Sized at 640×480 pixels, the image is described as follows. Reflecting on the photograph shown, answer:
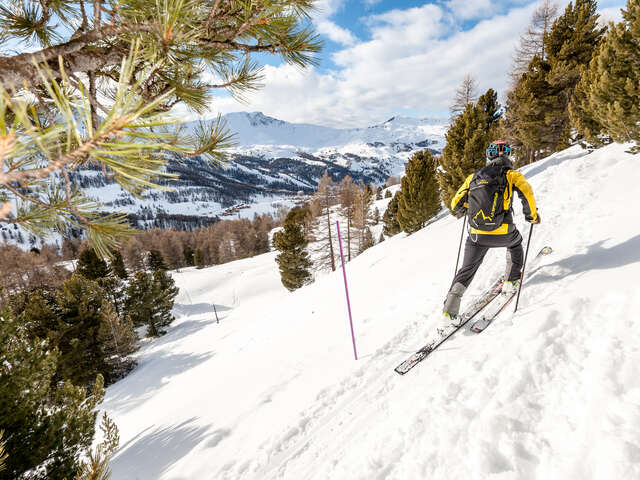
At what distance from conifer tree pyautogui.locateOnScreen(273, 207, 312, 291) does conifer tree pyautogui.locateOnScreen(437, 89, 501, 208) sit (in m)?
12.0

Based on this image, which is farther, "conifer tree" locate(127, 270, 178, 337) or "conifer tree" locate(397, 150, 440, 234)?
"conifer tree" locate(127, 270, 178, 337)

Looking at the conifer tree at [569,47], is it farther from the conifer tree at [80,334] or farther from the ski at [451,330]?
the conifer tree at [80,334]

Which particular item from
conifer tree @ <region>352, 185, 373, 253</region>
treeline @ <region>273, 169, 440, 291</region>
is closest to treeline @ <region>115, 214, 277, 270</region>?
treeline @ <region>273, 169, 440, 291</region>

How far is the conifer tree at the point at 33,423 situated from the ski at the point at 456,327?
15.3 ft

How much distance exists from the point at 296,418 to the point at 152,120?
3.49m

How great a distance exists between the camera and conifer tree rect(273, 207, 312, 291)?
2220cm

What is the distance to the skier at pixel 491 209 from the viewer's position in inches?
141

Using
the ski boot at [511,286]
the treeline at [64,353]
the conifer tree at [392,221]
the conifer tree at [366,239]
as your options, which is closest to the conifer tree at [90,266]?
the treeline at [64,353]

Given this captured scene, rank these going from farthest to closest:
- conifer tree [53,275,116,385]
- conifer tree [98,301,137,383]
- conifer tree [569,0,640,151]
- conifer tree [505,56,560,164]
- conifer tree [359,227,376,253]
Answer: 1. conifer tree [359,227,376,253]
2. conifer tree [98,301,137,383]
3. conifer tree [505,56,560,164]
4. conifer tree [53,275,116,385]
5. conifer tree [569,0,640,151]

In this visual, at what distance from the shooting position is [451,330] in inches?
146

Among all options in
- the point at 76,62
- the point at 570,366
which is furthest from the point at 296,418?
the point at 76,62

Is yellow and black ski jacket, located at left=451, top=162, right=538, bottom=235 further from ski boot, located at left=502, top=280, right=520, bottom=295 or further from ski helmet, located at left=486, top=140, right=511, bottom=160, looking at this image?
ski boot, located at left=502, top=280, right=520, bottom=295

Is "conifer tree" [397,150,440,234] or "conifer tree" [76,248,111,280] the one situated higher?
"conifer tree" [397,150,440,234]

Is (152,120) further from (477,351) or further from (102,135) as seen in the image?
(477,351)
